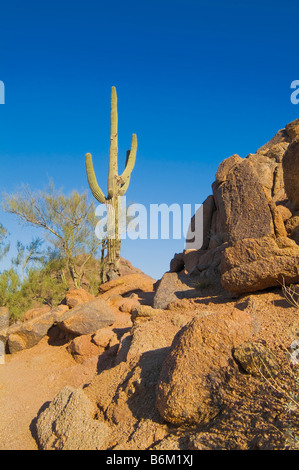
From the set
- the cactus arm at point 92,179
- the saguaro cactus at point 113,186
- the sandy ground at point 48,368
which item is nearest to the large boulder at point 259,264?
the sandy ground at point 48,368

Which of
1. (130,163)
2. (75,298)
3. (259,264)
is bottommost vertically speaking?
(75,298)

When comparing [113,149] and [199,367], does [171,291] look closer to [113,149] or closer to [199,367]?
[199,367]

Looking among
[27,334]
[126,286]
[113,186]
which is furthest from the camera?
[113,186]

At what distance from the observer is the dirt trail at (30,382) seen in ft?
15.4

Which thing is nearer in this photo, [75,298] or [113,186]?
[75,298]

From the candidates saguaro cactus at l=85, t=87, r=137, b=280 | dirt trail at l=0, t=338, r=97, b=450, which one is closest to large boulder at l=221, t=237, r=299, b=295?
dirt trail at l=0, t=338, r=97, b=450

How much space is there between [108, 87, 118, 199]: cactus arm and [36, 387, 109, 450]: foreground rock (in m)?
10.7

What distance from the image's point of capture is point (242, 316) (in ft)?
13.6

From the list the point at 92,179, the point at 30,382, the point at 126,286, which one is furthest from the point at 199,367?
the point at 92,179

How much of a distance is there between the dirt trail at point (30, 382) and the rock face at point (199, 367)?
183 cm

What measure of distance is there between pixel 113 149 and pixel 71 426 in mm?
12213

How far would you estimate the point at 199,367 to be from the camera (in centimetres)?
368

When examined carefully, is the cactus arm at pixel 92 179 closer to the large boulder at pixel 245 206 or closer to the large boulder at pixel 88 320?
the large boulder at pixel 88 320
